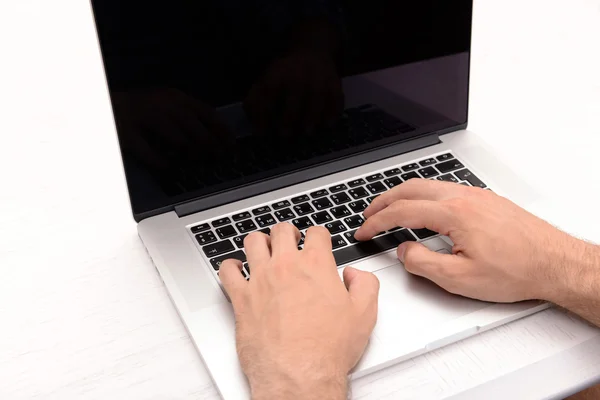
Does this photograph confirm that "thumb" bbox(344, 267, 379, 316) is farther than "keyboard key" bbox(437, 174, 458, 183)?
No

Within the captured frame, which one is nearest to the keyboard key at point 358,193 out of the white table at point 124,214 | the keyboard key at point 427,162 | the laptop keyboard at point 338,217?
the laptop keyboard at point 338,217

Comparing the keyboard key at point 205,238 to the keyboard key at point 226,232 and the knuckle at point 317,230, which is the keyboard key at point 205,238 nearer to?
the keyboard key at point 226,232

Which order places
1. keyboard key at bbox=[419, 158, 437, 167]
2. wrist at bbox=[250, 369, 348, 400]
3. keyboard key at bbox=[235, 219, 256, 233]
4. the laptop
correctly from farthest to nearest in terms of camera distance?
keyboard key at bbox=[419, 158, 437, 167] < keyboard key at bbox=[235, 219, 256, 233] < the laptop < wrist at bbox=[250, 369, 348, 400]

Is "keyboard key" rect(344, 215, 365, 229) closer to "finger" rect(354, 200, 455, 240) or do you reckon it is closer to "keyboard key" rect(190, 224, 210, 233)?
"finger" rect(354, 200, 455, 240)

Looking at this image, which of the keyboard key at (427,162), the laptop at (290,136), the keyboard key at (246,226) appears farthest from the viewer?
the keyboard key at (427,162)

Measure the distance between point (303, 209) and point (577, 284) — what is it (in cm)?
33

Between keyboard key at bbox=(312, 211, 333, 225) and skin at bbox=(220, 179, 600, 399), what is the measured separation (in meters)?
0.05

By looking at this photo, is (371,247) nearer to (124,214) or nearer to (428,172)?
(428,172)

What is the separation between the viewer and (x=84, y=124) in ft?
3.54

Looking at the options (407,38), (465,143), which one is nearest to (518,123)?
(465,143)

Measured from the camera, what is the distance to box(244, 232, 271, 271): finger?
710 millimetres

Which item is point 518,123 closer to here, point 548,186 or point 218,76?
point 548,186

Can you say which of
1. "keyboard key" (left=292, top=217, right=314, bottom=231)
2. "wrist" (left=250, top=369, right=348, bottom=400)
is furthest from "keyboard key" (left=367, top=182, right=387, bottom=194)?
"wrist" (left=250, top=369, right=348, bottom=400)

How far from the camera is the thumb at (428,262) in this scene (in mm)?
687
